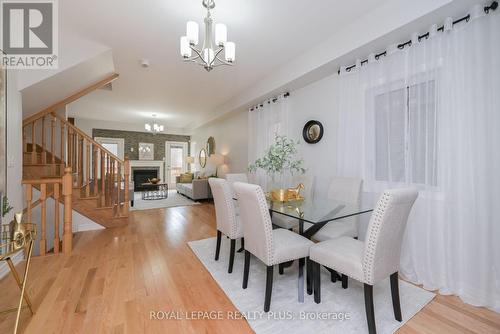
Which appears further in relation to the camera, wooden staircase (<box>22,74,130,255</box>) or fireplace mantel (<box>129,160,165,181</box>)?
fireplace mantel (<box>129,160,165,181</box>)

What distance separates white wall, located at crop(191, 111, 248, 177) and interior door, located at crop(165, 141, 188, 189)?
2116mm

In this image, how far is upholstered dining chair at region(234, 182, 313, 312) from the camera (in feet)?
5.50

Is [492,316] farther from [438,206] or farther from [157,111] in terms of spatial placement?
[157,111]

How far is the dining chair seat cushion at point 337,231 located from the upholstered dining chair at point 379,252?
500 mm

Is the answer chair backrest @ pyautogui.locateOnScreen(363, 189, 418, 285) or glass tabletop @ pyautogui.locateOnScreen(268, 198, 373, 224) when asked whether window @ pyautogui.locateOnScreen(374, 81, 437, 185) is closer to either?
glass tabletop @ pyautogui.locateOnScreen(268, 198, 373, 224)

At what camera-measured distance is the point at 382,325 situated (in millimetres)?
1550

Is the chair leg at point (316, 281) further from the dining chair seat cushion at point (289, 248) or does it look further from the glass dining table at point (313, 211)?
the glass dining table at point (313, 211)

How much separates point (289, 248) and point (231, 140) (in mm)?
4748

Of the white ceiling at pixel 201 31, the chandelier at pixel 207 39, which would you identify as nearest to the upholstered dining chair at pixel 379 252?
the chandelier at pixel 207 39

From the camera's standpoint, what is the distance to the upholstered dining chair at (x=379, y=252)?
1372 millimetres

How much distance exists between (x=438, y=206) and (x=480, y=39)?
4.69ft

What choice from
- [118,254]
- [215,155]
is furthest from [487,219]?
[215,155]

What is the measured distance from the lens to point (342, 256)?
156 centimetres

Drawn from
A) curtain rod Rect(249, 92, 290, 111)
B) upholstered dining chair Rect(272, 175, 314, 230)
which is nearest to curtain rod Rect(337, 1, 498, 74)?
curtain rod Rect(249, 92, 290, 111)
